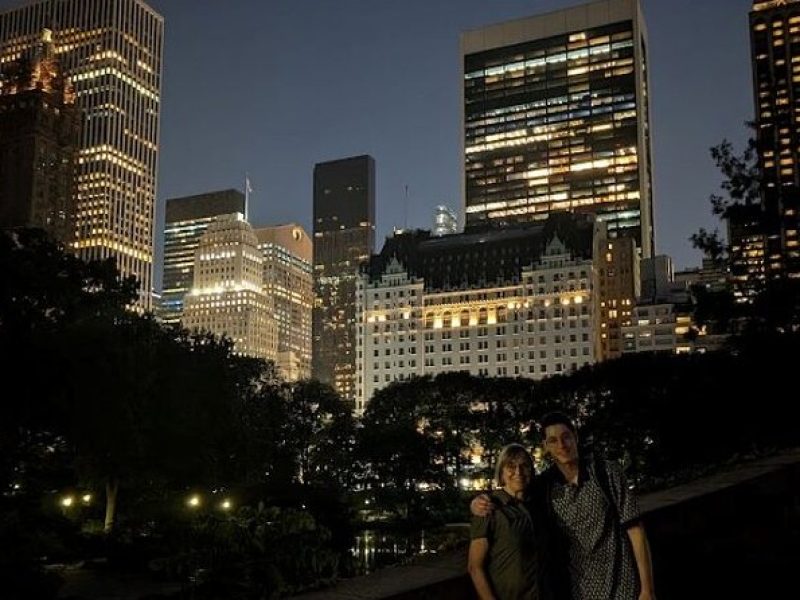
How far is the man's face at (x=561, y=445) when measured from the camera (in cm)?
548

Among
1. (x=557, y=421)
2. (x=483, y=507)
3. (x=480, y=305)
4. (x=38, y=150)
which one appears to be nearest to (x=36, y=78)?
(x=38, y=150)

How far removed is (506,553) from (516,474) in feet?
1.60

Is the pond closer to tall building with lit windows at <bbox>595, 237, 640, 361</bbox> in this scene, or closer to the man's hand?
the man's hand

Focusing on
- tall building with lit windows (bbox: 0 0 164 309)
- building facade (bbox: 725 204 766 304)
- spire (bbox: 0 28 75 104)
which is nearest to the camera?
building facade (bbox: 725 204 766 304)

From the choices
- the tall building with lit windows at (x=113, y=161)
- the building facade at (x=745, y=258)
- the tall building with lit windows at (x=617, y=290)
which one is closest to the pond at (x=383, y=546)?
the building facade at (x=745, y=258)

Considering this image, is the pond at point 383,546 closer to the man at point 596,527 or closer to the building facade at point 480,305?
the man at point 596,527

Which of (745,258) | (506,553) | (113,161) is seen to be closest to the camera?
(506,553)

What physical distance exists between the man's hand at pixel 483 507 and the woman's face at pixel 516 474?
0.71ft

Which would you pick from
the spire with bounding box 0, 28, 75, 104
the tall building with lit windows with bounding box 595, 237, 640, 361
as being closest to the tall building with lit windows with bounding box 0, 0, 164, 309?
the spire with bounding box 0, 28, 75, 104

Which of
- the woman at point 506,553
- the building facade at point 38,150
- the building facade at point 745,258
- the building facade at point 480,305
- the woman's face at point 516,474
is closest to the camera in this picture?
the woman at point 506,553

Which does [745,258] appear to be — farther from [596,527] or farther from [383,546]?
[596,527]

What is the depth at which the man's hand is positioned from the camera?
5227 mm

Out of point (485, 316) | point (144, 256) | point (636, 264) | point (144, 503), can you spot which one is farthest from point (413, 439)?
point (144, 256)

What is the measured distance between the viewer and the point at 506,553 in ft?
17.0
